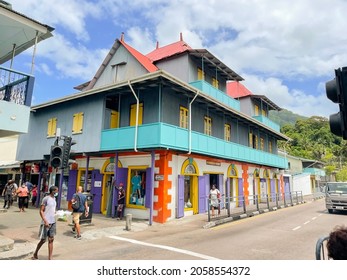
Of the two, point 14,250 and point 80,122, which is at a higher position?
point 80,122

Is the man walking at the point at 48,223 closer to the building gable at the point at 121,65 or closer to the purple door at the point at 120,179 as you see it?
the purple door at the point at 120,179

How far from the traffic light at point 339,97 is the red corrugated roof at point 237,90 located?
23.6 metres

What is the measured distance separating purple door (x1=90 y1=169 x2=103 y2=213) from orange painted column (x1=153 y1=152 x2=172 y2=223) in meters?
4.47

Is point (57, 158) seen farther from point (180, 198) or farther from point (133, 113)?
point (180, 198)

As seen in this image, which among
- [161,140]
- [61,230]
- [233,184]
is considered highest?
[161,140]

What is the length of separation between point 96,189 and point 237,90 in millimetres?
17400

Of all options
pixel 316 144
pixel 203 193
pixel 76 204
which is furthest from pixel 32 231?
pixel 316 144

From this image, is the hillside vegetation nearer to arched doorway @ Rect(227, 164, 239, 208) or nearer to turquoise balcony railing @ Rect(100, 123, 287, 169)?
arched doorway @ Rect(227, 164, 239, 208)

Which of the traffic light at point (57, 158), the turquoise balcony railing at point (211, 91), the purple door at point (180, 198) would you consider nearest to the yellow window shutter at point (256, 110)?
the turquoise balcony railing at point (211, 91)

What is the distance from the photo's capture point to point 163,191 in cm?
1338

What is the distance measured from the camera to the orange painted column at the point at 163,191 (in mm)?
13219

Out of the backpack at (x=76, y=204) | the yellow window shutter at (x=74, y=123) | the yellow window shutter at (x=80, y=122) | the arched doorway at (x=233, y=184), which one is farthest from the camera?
the arched doorway at (x=233, y=184)

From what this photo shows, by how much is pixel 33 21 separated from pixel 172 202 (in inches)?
392

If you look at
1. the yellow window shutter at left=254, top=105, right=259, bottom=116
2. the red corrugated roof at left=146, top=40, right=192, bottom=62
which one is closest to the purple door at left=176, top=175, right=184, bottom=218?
the red corrugated roof at left=146, top=40, right=192, bottom=62
